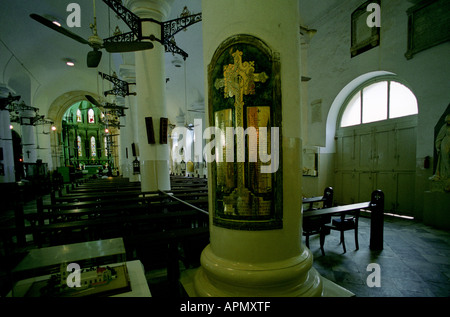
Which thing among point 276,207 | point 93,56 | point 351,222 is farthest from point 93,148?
point 276,207

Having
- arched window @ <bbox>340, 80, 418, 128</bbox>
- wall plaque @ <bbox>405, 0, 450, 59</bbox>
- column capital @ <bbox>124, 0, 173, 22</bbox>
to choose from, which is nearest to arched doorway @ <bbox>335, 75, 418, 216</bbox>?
arched window @ <bbox>340, 80, 418, 128</bbox>

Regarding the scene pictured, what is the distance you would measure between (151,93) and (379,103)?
697 centimetres

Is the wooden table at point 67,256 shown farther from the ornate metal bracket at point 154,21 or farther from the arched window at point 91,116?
the arched window at point 91,116

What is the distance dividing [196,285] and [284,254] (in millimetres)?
765

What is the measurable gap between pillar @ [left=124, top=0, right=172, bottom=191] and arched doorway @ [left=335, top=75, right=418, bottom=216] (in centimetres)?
635

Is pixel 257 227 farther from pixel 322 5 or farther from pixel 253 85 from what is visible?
pixel 322 5

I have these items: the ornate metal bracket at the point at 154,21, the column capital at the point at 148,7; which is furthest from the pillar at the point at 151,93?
the ornate metal bracket at the point at 154,21

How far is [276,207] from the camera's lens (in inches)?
58.2

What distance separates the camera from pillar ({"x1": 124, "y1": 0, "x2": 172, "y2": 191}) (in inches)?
223

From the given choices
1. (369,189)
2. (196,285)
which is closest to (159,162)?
(196,285)

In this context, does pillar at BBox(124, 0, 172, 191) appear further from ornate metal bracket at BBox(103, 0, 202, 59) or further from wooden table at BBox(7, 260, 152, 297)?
wooden table at BBox(7, 260, 152, 297)

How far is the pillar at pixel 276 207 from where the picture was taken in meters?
1.44

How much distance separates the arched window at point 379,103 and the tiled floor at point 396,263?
338 cm

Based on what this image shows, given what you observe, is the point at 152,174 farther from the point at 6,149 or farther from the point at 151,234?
the point at 6,149
